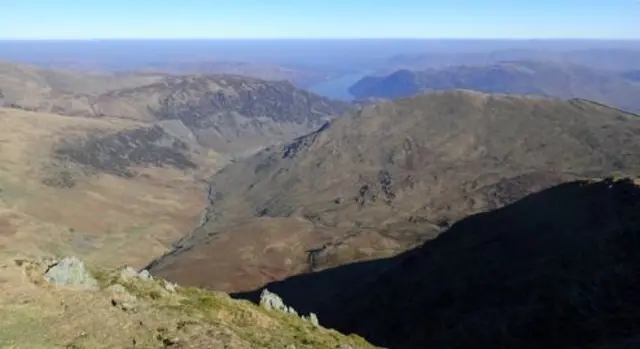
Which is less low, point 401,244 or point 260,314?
point 260,314

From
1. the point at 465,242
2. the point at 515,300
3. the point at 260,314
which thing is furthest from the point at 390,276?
the point at 260,314

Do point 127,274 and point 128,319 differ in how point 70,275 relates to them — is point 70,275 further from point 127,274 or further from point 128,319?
point 128,319

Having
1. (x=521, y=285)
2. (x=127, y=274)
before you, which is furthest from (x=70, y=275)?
(x=521, y=285)

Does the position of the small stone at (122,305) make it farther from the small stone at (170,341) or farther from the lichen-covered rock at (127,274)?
the lichen-covered rock at (127,274)

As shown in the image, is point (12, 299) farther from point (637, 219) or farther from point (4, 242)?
point (4, 242)

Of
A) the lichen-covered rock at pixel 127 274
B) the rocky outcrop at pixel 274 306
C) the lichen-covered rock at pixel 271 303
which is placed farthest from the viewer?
the lichen-covered rock at pixel 271 303

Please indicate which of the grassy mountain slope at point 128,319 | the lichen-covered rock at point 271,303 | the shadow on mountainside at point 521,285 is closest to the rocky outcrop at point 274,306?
the lichen-covered rock at point 271,303

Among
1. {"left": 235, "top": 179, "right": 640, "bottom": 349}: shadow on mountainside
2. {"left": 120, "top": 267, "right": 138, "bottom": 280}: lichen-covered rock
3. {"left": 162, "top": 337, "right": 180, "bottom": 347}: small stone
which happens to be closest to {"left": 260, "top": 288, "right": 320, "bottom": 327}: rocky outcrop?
{"left": 120, "top": 267, "right": 138, "bottom": 280}: lichen-covered rock
